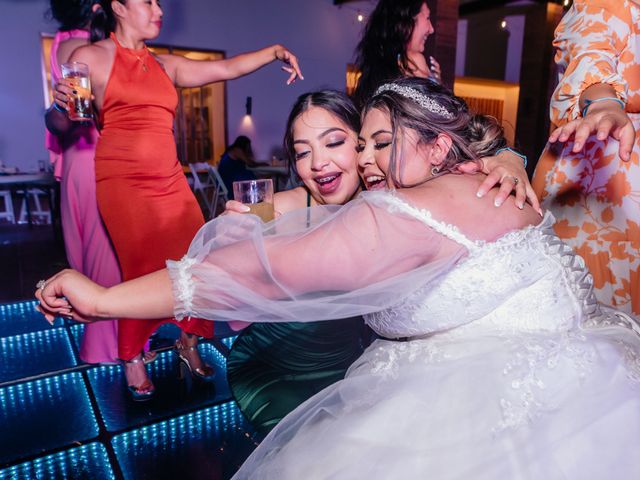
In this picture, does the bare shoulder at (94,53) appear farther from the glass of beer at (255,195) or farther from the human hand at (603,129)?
the human hand at (603,129)

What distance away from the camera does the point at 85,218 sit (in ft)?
7.87

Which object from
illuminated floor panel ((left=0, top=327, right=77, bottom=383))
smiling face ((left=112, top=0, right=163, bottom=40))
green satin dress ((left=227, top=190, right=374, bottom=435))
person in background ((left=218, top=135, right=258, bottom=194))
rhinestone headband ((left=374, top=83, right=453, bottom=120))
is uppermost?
smiling face ((left=112, top=0, right=163, bottom=40))

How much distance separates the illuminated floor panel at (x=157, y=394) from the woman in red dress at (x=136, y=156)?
8cm

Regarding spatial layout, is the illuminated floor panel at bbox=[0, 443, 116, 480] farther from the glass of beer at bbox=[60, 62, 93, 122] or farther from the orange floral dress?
the orange floral dress

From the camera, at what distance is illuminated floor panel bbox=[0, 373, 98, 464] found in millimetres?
1912

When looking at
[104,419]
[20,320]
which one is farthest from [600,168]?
[20,320]

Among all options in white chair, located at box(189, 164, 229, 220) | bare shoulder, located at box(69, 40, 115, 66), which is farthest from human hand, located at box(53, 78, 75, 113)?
white chair, located at box(189, 164, 229, 220)

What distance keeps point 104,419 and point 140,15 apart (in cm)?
176

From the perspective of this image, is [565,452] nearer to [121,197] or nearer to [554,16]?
[121,197]

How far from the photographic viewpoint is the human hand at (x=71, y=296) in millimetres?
938

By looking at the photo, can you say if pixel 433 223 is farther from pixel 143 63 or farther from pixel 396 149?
pixel 143 63

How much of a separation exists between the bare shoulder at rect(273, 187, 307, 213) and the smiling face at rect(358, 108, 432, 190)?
2.28 ft

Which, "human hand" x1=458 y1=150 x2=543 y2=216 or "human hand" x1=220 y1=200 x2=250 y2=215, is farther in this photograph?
"human hand" x1=220 y1=200 x2=250 y2=215

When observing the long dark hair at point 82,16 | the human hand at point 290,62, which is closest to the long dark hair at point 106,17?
the long dark hair at point 82,16
